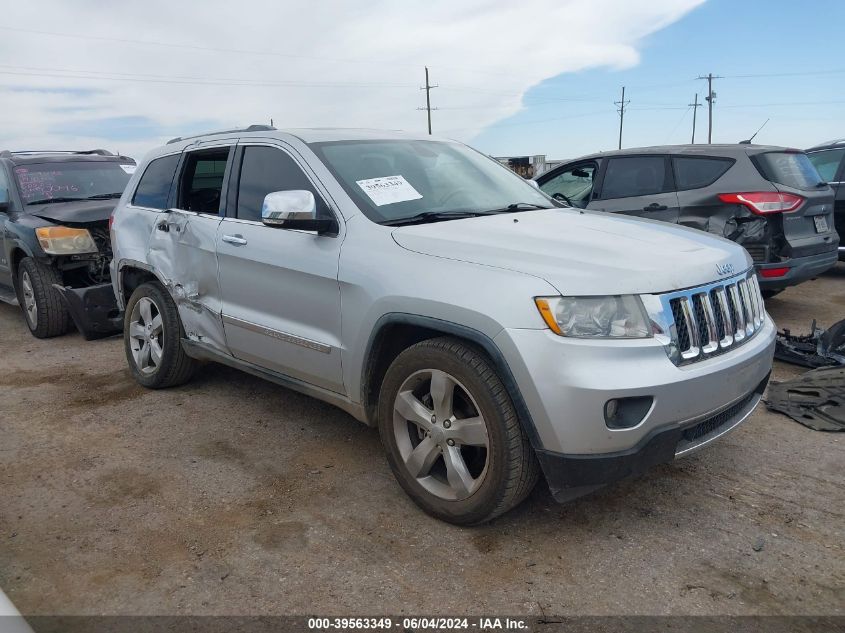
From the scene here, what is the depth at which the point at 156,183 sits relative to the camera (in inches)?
194

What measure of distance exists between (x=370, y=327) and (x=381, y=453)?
3.28 ft

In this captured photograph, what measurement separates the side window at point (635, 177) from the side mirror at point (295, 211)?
445 cm

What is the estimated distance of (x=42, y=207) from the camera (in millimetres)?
6996

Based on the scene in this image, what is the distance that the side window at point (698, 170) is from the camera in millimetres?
6355

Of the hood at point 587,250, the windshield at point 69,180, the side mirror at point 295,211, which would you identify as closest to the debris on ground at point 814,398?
the hood at point 587,250

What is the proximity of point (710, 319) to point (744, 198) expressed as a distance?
12.4ft

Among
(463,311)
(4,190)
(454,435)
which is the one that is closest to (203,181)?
(463,311)

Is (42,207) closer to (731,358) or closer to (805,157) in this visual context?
(731,358)

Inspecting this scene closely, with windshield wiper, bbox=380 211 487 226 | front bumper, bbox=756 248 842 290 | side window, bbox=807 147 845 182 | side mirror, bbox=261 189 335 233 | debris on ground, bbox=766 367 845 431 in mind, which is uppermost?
side mirror, bbox=261 189 335 233

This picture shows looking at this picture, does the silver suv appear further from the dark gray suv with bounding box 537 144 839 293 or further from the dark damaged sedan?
the dark gray suv with bounding box 537 144 839 293

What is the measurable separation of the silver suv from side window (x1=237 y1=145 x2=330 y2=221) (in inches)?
0.5

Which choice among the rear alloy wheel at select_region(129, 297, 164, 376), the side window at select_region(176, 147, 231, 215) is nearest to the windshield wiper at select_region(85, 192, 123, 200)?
the rear alloy wheel at select_region(129, 297, 164, 376)

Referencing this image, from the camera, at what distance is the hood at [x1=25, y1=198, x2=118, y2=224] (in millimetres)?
6575

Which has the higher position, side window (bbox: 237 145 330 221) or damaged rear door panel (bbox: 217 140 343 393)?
side window (bbox: 237 145 330 221)
